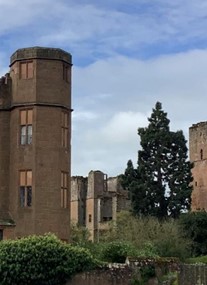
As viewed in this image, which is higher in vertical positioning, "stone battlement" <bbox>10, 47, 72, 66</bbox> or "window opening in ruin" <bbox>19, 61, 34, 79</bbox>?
"stone battlement" <bbox>10, 47, 72, 66</bbox>

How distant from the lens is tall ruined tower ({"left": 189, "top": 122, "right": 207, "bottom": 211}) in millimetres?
105500

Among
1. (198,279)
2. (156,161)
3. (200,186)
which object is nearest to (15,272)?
(198,279)

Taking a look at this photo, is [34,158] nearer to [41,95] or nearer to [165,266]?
[41,95]

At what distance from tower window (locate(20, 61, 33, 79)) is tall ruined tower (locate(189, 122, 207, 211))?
67075 mm

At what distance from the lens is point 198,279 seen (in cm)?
2550

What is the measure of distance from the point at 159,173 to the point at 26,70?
28177 millimetres

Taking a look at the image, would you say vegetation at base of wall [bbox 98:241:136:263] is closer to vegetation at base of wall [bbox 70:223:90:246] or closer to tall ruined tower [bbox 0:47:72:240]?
tall ruined tower [bbox 0:47:72:240]

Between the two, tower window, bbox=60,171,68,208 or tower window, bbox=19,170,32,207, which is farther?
tower window, bbox=60,171,68,208

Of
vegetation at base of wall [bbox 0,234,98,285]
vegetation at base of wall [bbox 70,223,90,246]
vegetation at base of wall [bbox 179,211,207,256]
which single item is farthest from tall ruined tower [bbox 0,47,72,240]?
vegetation at base of wall [bbox 179,211,207,256]

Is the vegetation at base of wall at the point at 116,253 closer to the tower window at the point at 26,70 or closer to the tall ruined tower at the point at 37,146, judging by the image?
the tall ruined tower at the point at 37,146

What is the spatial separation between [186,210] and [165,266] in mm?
32620

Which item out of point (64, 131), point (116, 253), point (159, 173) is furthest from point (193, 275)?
point (159, 173)

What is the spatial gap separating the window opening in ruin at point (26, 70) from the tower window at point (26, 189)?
15.4ft

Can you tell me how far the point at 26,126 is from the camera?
128 feet
